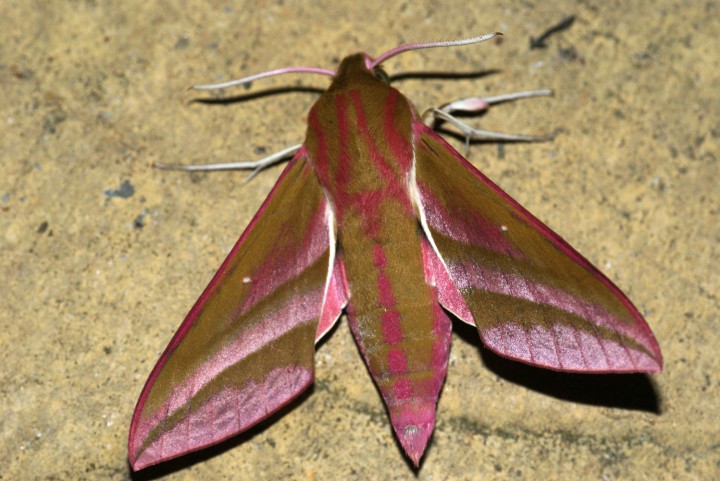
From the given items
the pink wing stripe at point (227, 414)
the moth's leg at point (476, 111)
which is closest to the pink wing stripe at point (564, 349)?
the pink wing stripe at point (227, 414)

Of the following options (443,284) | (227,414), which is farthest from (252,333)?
(443,284)

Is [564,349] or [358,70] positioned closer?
[564,349]

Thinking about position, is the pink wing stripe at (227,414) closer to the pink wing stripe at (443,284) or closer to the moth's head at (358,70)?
the pink wing stripe at (443,284)

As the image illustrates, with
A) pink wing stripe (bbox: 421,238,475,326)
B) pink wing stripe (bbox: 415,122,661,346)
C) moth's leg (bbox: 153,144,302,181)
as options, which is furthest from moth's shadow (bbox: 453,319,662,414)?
moth's leg (bbox: 153,144,302,181)

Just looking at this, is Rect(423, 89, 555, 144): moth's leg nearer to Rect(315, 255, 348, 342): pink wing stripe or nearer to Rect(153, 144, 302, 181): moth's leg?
Rect(153, 144, 302, 181): moth's leg

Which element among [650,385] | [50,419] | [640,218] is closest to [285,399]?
[50,419]

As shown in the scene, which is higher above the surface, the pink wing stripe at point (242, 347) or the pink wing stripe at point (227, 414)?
the pink wing stripe at point (242, 347)

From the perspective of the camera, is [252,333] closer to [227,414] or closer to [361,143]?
[227,414]
